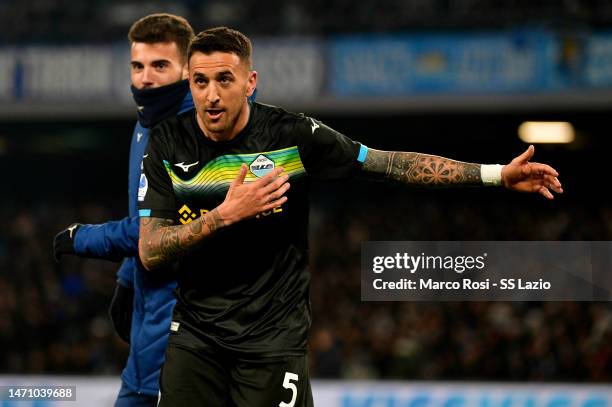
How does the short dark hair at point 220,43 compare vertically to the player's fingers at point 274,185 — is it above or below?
above

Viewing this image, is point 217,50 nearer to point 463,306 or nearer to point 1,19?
point 463,306

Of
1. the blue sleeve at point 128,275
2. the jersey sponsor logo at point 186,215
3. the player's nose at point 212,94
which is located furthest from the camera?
the blue sleeve at point 128,275

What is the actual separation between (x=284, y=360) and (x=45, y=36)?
11.7 metres

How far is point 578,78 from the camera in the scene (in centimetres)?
1241

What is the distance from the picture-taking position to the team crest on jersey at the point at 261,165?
3488mm

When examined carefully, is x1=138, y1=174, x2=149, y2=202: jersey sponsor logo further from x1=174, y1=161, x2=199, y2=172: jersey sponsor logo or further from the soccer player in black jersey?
x1=174, y1=161, x2=199, y2=172: jersey sponsor logo

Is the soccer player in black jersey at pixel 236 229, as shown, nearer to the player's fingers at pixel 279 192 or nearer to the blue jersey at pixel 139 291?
the player's fingers at pixel 279 192

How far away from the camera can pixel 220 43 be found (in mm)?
3428

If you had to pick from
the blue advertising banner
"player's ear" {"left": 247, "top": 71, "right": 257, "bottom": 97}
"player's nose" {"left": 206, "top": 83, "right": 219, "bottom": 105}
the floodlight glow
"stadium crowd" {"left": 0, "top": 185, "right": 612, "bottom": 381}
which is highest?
the blue advertising banner

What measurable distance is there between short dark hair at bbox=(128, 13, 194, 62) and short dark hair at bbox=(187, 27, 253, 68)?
69cm

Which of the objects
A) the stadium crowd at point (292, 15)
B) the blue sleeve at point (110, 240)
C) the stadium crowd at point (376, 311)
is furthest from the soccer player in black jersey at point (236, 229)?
the stadium crowd at point (292, 15)

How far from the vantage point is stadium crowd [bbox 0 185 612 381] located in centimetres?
1068

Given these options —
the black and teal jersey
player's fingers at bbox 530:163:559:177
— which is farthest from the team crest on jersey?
player's fingers at bbox 530:163:559:177

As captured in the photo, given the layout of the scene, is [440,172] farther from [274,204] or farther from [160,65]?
[160,65]
